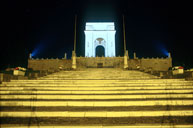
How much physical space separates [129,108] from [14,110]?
4.00 metres

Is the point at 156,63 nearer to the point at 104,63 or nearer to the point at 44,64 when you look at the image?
the point at 104,63

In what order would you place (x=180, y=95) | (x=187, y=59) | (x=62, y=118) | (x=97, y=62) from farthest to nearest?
(x=187, y=59), (x=97, y=62), (x=180, y=95), (x=62, y=118)

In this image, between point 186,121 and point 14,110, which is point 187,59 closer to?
point 186,121

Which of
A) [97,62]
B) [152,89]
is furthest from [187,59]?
[152,89]

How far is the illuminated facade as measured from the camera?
40.5 metres

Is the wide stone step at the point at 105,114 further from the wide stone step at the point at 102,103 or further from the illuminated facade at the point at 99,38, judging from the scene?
the illuminated facade at the point at 99,38

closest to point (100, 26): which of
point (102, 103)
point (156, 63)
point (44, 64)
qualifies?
point (156, 63)

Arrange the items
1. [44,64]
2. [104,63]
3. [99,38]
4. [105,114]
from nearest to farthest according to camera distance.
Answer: [105,114] → [104,63] → [44,64] → [99,38]

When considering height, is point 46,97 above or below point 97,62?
below

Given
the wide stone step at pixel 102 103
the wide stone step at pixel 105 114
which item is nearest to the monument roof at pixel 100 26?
the wide stone step at pixel 102 103

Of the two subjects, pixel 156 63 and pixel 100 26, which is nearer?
pixel 156 63

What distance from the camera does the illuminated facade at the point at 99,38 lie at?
40.5m

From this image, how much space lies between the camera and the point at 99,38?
4147 centimetres

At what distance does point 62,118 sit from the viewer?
4590mm
